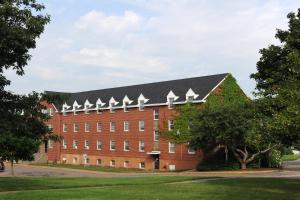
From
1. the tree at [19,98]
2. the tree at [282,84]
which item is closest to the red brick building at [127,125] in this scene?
the tree at [282,84]

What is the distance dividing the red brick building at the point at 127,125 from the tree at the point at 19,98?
40.4m

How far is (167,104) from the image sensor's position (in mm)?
67500

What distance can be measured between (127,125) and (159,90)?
732cm

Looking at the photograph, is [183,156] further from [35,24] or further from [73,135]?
[35,24]

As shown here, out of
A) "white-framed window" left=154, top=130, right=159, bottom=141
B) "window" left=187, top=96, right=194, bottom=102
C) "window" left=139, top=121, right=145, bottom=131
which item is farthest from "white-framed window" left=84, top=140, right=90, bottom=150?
"window" left=187, top=96, right=194, bottom=102

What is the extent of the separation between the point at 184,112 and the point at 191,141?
644cm

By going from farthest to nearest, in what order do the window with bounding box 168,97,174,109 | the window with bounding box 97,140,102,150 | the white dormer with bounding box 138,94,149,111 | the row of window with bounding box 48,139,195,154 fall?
the window with bounding box 97,140,102,150, the white dormer with bounding box 138,94,149,111, the window with bounding box 168,97,174,109, the row of window with bounding box 48,139,195,154

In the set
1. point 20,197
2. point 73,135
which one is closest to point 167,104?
point 73,135

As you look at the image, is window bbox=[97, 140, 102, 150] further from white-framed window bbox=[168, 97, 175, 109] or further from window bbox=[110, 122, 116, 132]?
white-framed window bbox=[168, 97, 175, 109]

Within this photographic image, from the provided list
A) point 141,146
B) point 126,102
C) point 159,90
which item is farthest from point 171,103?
point 126,102

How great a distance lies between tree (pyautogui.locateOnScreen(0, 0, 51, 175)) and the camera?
20.2m

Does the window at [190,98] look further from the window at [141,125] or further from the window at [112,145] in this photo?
the window at [112,145]

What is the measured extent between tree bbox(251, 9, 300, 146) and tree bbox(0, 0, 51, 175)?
10.1m

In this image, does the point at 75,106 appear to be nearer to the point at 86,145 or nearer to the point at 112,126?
the point at 86,145
